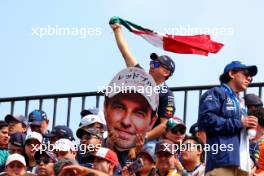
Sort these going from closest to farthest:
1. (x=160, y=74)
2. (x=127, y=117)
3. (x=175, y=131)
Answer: (x=127, y=117), (x=175, y=131), (x=160, y=74)

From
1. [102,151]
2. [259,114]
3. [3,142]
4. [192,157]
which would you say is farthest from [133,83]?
[3,142]

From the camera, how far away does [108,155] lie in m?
13.5

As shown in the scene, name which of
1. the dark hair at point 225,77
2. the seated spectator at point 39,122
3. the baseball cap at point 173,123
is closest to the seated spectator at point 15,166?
the seated spectator at point 39,122

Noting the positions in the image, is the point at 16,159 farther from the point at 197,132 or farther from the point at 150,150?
the point at 197,132

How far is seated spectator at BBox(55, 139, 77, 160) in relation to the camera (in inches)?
593

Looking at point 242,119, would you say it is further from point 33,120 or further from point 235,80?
point 33,120

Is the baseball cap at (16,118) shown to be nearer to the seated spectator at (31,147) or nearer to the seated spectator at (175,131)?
the seated spectator at (31,147)

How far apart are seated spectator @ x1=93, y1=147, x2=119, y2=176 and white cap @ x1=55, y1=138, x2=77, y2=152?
1.65 metres

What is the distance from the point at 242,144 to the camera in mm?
13945

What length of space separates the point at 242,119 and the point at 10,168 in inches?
126

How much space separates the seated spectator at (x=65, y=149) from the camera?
15.1m

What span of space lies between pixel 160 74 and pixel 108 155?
7.66 feet

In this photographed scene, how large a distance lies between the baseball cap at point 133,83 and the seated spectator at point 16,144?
77.2 inches

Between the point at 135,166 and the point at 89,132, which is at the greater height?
the point at 89,132
